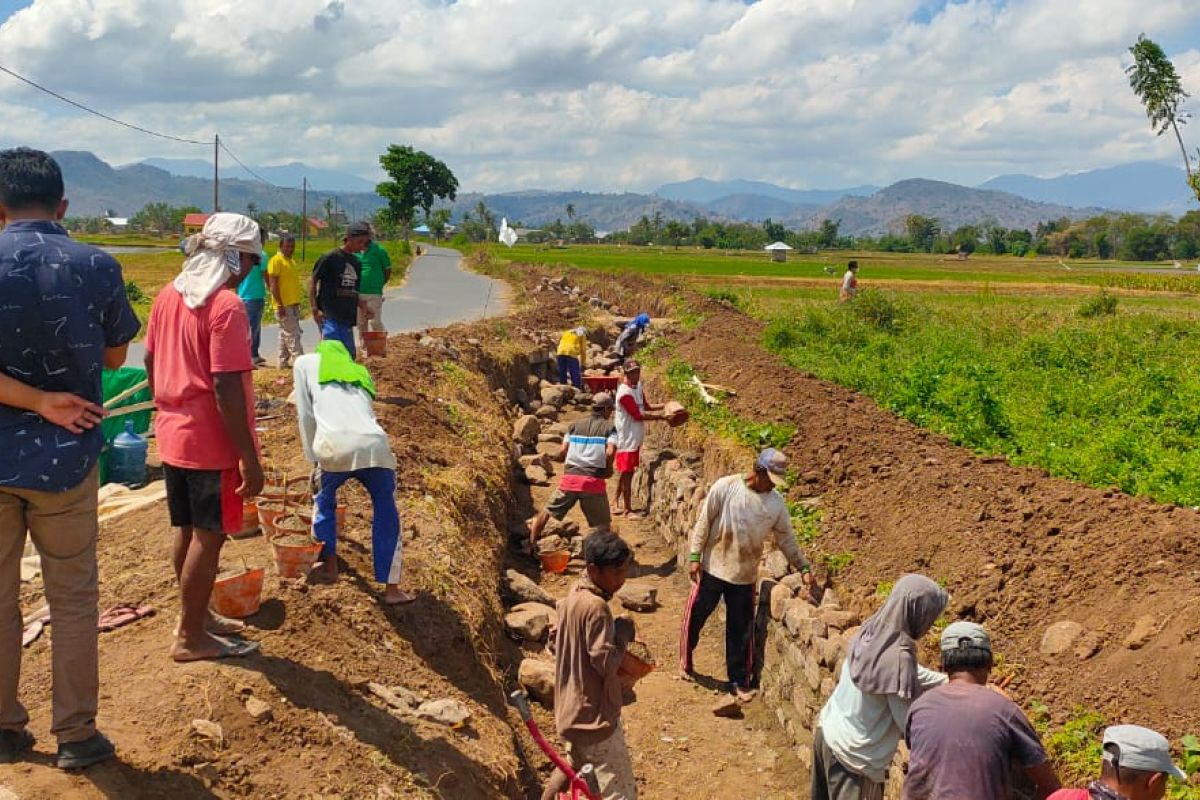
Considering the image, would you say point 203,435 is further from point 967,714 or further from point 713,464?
point 713,464

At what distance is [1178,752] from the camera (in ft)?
14.0

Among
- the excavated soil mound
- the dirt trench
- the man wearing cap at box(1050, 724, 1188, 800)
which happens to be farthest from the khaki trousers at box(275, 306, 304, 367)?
the man wearing cap at box(1050, 724, 1188, 800)

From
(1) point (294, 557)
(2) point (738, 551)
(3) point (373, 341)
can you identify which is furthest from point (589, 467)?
(1) point (294, 557)

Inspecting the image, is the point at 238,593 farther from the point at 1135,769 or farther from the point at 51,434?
the point at 1135,769

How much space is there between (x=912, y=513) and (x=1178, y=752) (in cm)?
342

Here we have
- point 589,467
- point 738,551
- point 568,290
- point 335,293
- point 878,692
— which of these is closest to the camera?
point 878,692

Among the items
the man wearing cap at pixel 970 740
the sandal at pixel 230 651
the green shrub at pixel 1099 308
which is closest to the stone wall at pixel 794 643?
the man wearing cap at pixel 970 740

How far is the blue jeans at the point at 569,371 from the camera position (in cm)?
1734

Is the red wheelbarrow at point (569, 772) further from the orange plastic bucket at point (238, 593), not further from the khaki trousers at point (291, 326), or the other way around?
the khaki trousers at point (291, 326)

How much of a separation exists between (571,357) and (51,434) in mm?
13709

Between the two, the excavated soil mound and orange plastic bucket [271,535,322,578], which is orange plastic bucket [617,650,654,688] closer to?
orange plastic bucket [271,535,322,578]

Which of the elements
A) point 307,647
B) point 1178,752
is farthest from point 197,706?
point 1178,752

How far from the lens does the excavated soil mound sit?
191 inches

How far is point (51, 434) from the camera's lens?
345 cm
